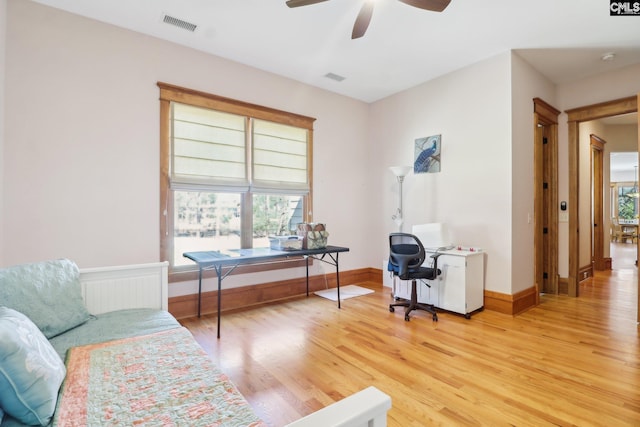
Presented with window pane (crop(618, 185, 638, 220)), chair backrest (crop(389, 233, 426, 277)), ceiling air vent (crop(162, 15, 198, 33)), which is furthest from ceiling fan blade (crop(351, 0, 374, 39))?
window pane (crop(618, 185, 638, 220))

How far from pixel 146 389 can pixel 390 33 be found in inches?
140

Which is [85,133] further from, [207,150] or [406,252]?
[406,252]

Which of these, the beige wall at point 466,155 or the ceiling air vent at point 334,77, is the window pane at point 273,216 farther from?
the ceiling air vent at point 334,77

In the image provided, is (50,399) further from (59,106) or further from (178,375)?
(59,106)

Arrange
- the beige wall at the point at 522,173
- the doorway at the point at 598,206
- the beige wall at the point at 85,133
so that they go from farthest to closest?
the doorway at the point at 598,206, the beige wall at the point at 522,173, the beige wall at the point at 85,133

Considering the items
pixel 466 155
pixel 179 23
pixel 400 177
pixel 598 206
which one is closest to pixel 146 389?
pixel 179 23

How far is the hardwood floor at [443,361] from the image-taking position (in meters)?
1.86

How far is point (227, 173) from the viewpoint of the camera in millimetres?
3783

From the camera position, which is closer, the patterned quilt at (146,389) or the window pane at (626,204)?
the patterned quilt at (146,389)

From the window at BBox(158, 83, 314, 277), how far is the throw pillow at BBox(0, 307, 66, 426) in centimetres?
226

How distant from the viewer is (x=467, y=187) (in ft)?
13.0

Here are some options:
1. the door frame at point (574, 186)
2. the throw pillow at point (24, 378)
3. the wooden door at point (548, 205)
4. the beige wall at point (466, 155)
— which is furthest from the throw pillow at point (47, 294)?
the door frame at point (574, 186)

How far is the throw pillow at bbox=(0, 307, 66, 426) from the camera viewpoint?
103 cm

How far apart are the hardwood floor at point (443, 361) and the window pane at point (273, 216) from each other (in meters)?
0.98
